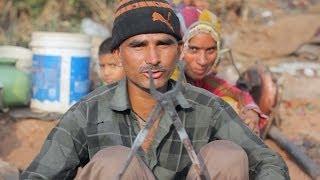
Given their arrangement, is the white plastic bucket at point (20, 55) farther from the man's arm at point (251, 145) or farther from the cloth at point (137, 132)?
the man's arm at point (251, 145)

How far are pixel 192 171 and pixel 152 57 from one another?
49cm

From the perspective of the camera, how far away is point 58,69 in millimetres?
5422

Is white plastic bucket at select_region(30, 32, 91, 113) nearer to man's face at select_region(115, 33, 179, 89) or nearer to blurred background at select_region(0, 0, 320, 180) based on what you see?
blurred background at select_region(0, 0, 320, 180)

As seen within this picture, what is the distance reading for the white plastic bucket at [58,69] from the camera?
541cm

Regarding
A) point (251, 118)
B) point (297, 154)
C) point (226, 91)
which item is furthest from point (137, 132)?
point (297, 154)

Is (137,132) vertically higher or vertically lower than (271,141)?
higher

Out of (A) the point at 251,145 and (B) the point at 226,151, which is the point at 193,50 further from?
(B) the point at 226,151

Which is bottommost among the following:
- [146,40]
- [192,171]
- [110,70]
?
[192,171]

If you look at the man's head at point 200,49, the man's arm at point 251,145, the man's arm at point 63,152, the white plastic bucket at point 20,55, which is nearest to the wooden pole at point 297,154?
the man's head at point 200,49

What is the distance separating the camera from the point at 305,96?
24.8 ft

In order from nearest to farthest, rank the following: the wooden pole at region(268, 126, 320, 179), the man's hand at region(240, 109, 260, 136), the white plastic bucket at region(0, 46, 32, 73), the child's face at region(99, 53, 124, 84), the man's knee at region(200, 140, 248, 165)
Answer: the man's knee at region(200, 140, 248, 165) < the man's hand at region(240, 109, 260, 136) < the wooden pole at region(268, 126, 320, 179) < the child's face at region(99, 53, 124, 84) < the white plastic bucket at region(0, 46, 32, 73)

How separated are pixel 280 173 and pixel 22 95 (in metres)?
3.46

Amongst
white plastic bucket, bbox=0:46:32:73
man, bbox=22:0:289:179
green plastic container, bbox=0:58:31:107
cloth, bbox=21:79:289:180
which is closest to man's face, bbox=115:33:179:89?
man, bbox=22:0:289:179

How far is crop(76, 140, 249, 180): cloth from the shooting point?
2.36m
